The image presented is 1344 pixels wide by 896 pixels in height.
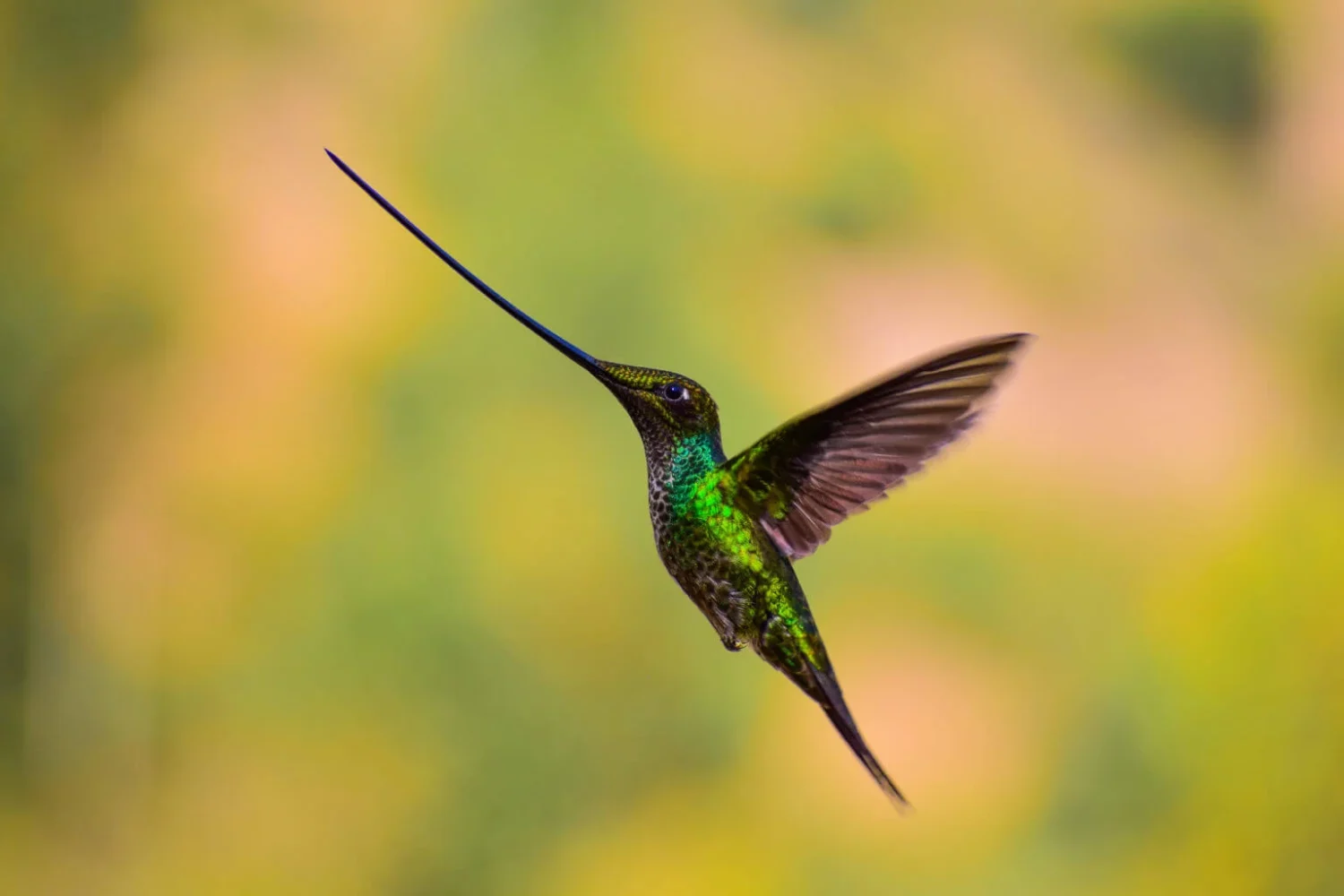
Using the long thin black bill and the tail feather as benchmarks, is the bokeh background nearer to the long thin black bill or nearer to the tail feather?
the tail feather

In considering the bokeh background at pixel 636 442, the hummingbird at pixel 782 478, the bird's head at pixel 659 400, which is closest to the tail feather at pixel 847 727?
the hummingbird at pixel 782 478

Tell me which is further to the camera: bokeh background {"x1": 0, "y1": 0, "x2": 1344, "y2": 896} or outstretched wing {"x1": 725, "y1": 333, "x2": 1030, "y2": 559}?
bokeh background {"x1": 0, "y1": 0, "x2": 1344, "y2": 896}

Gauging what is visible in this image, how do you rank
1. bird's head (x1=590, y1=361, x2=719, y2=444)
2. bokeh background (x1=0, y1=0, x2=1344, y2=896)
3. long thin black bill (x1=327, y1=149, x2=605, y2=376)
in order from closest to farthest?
long thin black bill (x1=327, y1=149, x2=605, y2=376) → bird's head (x1=590, y1=361, x2=719, y2=444) → bokeh background (x1=0, y1=0, x2=1344, y2=896)

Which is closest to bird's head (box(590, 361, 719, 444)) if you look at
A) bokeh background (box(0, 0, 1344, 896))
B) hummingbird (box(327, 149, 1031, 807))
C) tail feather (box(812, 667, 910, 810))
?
hummingbird (box(327, 149, 1031, 807))

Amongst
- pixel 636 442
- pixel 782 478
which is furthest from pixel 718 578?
pixel 636 442

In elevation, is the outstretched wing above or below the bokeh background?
below

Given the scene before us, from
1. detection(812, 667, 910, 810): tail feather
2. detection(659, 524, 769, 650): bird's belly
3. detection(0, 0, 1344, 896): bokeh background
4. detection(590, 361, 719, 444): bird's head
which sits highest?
detection(0, 0, 1344, 896): bokeh background

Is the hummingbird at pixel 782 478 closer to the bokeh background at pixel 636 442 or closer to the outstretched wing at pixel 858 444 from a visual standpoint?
the outstretched wing at pixel 858 444

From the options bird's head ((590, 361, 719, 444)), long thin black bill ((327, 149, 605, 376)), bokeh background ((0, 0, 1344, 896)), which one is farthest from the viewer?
bokeh background ((0, 0, 1344, 896))

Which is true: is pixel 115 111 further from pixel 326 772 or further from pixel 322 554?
pixel 326 772

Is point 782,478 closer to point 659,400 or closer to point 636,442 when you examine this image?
point 659,400
